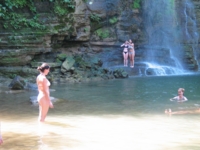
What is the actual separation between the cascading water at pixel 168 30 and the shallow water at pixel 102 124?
42.2ft

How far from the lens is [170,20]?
27344 mm

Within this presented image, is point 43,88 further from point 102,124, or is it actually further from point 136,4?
point 136,4

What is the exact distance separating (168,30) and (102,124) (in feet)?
68.2

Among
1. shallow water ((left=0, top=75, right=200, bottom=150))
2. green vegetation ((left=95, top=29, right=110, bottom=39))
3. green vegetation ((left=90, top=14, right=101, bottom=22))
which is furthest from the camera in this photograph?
green vegetation ((left=95, top=29, right=110, bottom=39))

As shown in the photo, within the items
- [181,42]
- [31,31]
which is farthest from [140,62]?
[31,31]

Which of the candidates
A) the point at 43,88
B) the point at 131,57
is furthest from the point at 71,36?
the point at 43,88

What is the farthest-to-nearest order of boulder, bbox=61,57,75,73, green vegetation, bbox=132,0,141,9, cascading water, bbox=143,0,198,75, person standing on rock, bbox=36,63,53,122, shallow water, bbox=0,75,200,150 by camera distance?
green vegetation, bbox=132,0,141,9 < cascading water, bbox=143,0,198,75 < boulder, bbox=61,57,75,73 < person standing on rock, bbox=36,63,53,122 < shallow water, bbox=0,75,200,150

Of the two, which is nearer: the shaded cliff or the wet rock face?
the wet rock face

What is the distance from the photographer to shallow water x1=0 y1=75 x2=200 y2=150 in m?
5.97

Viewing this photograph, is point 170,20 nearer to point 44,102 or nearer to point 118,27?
point 118,27

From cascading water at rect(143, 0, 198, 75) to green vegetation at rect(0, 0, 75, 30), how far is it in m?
7.63

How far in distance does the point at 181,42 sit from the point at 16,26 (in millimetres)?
13723

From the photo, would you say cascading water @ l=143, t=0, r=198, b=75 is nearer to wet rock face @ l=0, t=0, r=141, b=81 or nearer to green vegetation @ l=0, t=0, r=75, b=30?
wet rock face @ l=0, t=0, r=141, b=81

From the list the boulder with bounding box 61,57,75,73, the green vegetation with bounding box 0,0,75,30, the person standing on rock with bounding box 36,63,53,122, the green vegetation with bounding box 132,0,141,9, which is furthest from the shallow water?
the green vegetation with bounding box 132,0,141,9
